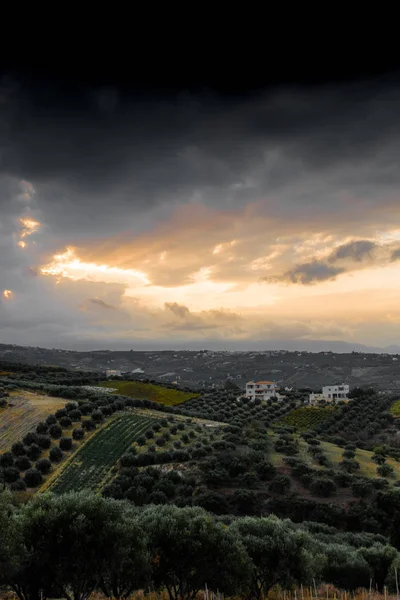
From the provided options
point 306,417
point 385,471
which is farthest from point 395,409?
point 385,471

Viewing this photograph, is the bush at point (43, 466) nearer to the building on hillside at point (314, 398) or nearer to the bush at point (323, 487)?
the bush at point (323, 487)

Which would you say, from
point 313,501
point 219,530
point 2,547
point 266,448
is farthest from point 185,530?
point 266,448

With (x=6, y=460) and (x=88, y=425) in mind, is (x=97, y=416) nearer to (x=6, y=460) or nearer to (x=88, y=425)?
(x=88, y=425)

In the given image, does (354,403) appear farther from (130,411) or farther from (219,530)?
(219,530)

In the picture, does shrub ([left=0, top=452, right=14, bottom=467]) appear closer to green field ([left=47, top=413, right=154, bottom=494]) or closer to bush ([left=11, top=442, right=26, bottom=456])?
bush ([left=11, top=442, right=26, bottom=456])

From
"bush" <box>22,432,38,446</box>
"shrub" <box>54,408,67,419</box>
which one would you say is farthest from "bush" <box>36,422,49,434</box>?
"shrub" <box>54,408,67,419</box>

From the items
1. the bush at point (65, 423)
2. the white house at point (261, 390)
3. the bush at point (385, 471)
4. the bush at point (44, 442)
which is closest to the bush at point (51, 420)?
the bush at point (65, 423)
